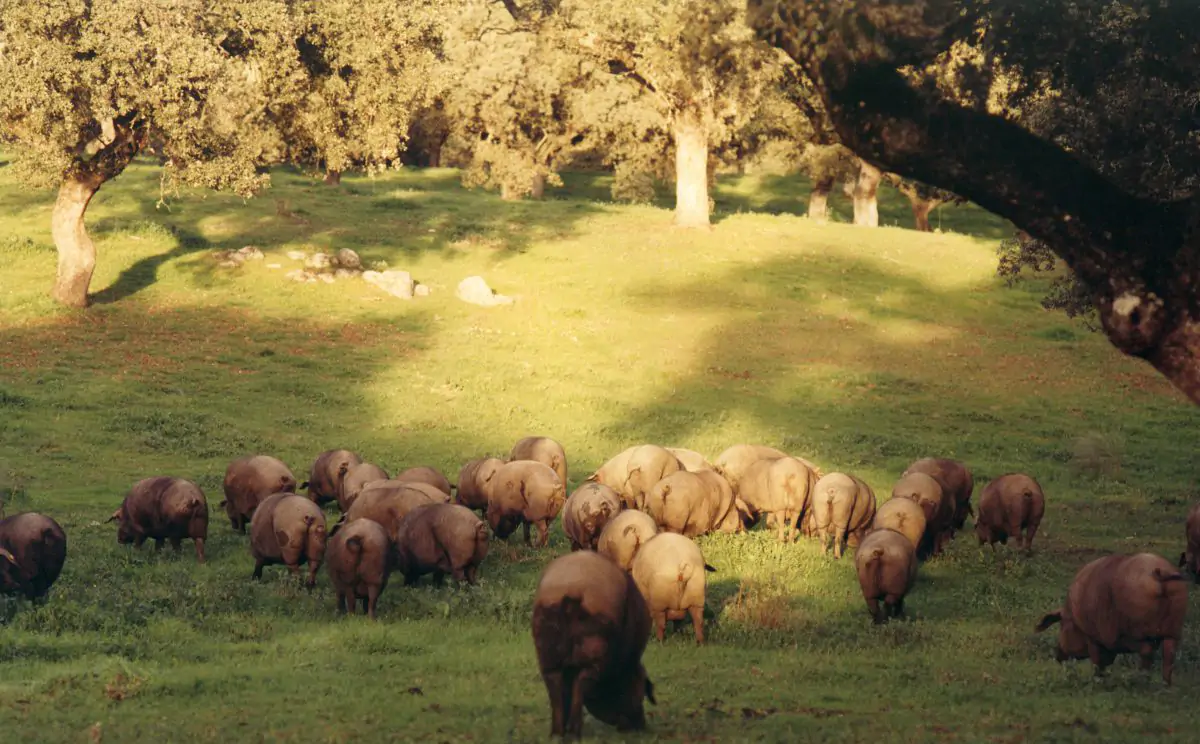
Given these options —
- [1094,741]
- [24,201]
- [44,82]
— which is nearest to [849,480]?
[1094,741]

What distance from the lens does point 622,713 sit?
35.8ft

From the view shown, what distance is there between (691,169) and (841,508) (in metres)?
36.3

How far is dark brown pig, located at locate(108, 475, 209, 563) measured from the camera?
62.8ft

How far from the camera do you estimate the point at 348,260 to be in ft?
149

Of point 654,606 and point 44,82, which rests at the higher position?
point 44,82

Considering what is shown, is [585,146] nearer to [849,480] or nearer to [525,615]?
[849,480]

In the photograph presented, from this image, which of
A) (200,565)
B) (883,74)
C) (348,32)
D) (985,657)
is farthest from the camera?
(348,32)

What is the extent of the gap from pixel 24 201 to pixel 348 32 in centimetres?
2028

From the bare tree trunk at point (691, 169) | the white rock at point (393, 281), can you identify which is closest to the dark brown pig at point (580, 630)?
the white rock at point (393, 281)

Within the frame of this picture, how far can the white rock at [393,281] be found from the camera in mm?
43500

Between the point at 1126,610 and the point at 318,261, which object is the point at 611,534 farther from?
the point at 318,261

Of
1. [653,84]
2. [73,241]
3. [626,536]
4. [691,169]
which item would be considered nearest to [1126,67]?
[626,536]

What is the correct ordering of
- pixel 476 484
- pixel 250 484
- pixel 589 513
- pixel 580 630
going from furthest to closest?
pixel 476 484
pixel 250 484
pixel 589 513
pixel 580 630

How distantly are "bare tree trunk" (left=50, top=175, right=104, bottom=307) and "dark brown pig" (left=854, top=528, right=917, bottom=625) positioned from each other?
94.7 feet
